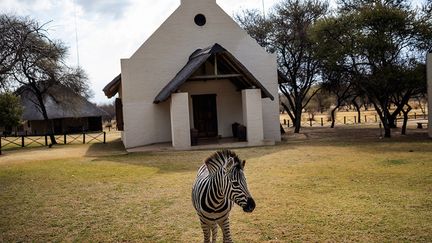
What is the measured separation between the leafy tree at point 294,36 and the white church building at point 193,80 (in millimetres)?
6873

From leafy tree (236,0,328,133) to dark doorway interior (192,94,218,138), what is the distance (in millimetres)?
8287

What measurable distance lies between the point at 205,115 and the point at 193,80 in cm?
230

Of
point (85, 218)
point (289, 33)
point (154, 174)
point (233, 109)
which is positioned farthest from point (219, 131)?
point (85, 218)

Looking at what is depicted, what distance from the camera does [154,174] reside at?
13312mm

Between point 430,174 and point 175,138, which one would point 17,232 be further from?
point 175,138

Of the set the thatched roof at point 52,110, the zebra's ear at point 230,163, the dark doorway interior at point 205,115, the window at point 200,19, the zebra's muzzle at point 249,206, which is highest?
the window at point 200,19

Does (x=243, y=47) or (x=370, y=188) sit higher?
(x=243, y=47)

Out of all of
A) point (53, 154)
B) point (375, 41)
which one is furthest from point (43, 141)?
point (375, 41)

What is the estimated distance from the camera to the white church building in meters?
22.7

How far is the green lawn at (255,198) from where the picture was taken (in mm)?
7039

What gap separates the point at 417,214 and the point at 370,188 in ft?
7.89

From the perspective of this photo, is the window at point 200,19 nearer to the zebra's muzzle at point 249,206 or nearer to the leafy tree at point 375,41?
the leafy tree at point 375,41

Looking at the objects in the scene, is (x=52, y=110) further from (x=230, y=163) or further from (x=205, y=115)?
(x=230, y=163)

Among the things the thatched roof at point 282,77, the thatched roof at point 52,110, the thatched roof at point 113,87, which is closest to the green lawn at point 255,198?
the thatched roof at point 282,77
